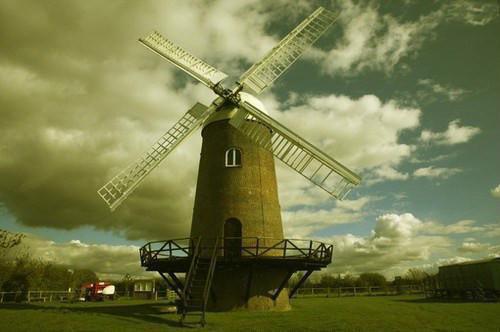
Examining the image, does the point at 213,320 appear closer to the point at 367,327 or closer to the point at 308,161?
the point at 367,327

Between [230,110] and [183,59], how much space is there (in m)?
4.21

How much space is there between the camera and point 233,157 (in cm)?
1670

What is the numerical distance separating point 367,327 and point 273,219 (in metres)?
6.49

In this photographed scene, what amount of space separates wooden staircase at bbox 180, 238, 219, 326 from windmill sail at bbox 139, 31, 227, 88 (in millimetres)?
8529

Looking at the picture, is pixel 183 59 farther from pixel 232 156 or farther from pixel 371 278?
pixel 371 278

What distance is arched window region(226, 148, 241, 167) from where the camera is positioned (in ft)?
54.3

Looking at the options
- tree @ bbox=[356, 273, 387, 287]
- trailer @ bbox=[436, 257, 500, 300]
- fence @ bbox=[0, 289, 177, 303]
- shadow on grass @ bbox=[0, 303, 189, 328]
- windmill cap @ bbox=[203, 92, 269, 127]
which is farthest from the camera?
tree @ bbox=[356, 273, 387, 287]

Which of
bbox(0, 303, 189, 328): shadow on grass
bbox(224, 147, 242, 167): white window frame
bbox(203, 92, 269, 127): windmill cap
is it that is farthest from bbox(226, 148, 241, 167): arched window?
bbox(0, 303, 189, 328): shadow on grass

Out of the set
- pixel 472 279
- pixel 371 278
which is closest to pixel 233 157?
pixel 472 279

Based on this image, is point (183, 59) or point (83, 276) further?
point (83, 276)

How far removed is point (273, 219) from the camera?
16234 mm

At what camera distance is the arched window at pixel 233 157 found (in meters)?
16.5

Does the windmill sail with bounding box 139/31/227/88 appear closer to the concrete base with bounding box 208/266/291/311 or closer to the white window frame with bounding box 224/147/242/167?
the white window frame with bounding box 224/147/242/167

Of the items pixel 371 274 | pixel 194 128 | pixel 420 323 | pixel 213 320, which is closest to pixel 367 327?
pixel 420 323
